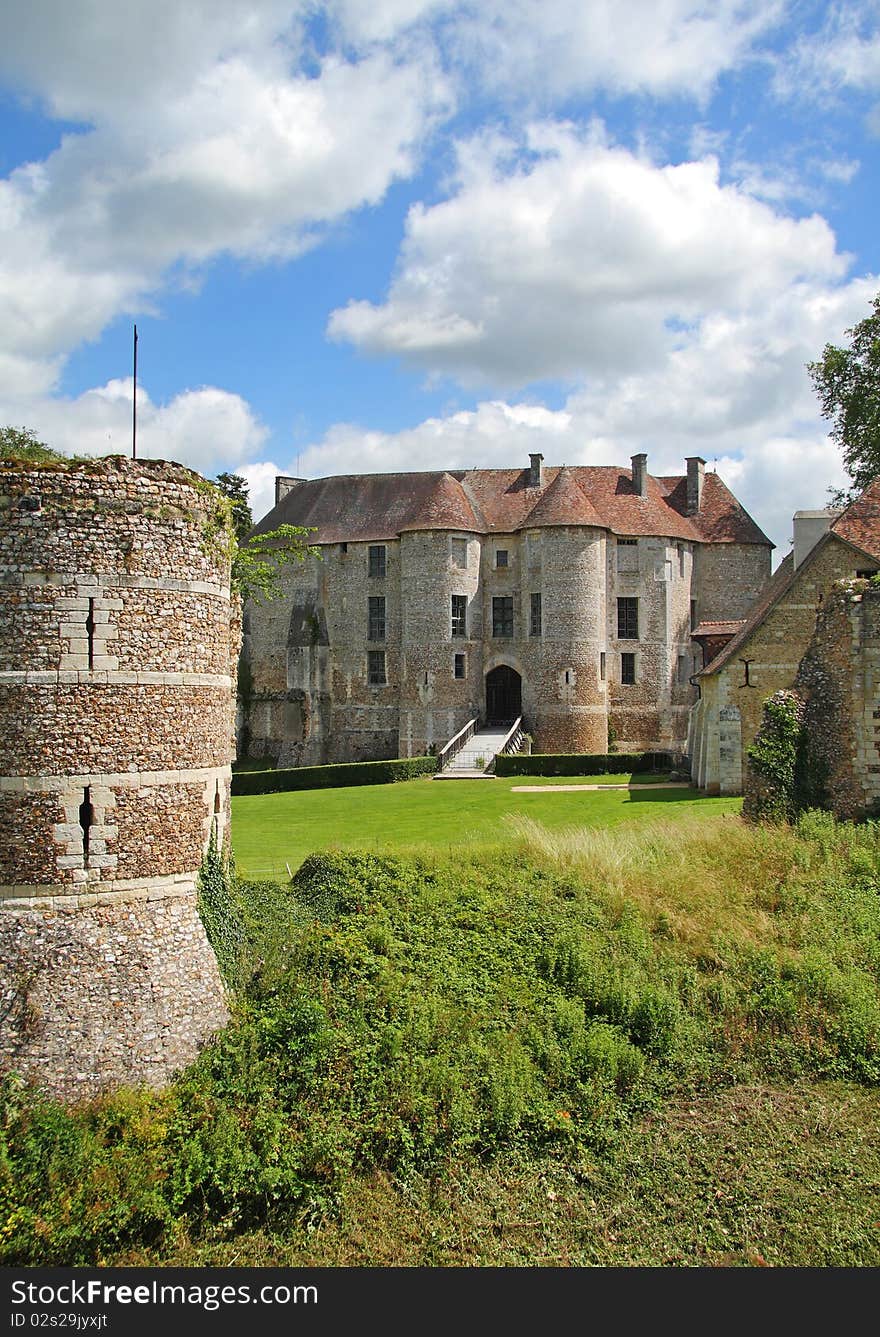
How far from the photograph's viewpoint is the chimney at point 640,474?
143 feet

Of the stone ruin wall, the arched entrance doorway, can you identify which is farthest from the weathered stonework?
the arched entrance doorway

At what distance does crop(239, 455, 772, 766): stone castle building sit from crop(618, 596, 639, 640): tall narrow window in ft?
0.19

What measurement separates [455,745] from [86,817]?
27395 mm

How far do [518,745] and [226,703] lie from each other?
1021 inches

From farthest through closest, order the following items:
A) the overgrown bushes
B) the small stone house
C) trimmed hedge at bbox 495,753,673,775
Answer: trimmed hedge at bbox 495,753,673,775
the small stone house
the overgrown bushes

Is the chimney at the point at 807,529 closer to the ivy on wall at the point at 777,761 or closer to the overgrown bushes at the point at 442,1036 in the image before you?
the ivy on wall at the point at 777,761

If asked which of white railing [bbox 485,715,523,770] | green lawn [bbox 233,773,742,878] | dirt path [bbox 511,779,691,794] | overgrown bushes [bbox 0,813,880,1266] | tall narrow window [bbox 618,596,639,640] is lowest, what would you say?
overgrown bushes [bbox 0,813,880,1266]

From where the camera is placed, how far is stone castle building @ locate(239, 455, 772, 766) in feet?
133

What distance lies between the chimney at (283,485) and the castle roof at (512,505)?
2.49 meters

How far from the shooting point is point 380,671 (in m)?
43.4

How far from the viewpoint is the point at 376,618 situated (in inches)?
1714

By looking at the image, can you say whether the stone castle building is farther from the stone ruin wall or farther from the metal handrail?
the stone ruin wall

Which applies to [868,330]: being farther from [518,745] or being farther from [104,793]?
[104,793]

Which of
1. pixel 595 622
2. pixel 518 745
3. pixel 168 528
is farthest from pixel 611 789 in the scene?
pixel 168 528
